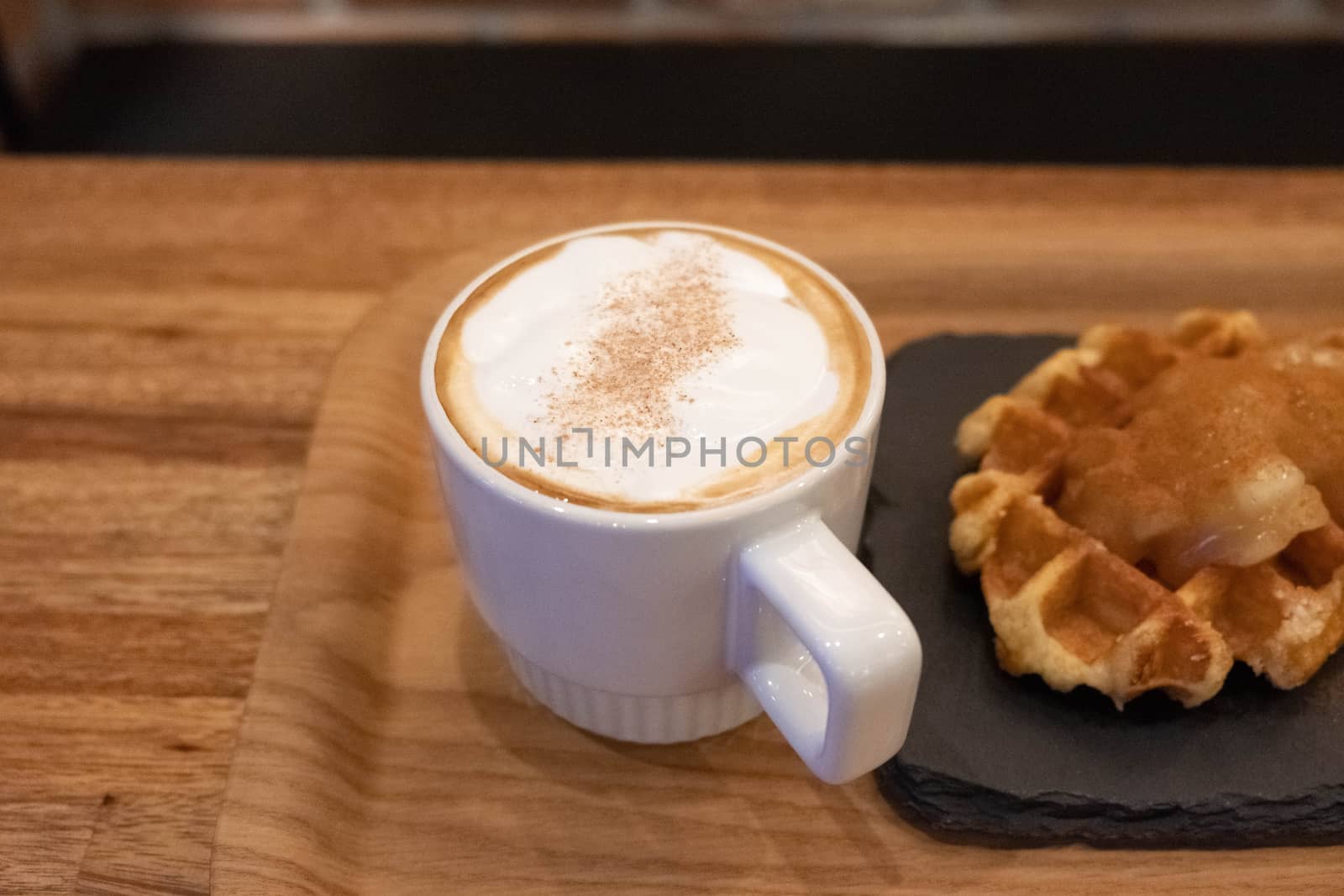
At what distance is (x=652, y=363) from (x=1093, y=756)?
0.42 meters

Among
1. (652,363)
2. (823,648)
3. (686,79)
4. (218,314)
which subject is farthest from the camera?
(686,79)

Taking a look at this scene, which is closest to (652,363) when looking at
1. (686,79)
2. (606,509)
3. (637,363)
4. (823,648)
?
(637,363)

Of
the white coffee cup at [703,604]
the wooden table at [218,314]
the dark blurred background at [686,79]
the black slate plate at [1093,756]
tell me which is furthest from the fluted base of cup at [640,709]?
the dark blurred background at [686,79]

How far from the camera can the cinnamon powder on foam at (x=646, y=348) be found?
694mm

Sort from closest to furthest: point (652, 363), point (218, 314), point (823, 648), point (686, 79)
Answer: point (823, 648), point (652, 363), point (218, 314), point (686, 79)

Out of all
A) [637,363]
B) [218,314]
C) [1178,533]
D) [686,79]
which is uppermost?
[637,363]

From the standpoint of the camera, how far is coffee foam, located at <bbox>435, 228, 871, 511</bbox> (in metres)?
0.65

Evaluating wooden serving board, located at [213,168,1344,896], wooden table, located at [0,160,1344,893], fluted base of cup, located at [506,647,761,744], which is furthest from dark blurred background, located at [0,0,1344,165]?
fluted base of cup, located at [506,647,761,744]

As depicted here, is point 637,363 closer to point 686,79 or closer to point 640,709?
point 640,709

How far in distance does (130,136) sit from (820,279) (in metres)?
1.98

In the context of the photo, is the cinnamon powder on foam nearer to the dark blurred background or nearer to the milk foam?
the milk foam

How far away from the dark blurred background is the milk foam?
53.7 inches

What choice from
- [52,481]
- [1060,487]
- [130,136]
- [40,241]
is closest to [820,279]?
[1060,487]

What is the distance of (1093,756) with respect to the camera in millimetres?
742
